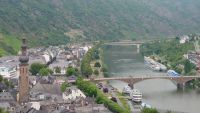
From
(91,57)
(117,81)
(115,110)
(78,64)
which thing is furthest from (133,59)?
(115,110)

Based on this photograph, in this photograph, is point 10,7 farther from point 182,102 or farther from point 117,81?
point 182,102

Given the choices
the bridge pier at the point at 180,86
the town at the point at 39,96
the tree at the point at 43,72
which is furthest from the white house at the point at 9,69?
the bridge pier at the point at 180,86

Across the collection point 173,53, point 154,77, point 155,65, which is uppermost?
point 173,53

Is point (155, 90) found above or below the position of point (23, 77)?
below

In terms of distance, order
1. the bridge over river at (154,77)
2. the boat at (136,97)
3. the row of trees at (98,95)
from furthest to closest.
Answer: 1. the bridge over river at (154,77)
2. the boat at (136,97)
3. the row of trees at (98,95)

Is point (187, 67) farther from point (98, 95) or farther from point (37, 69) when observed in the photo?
point (98, 95)

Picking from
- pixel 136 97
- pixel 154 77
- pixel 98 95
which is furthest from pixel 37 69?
pixel 98 95

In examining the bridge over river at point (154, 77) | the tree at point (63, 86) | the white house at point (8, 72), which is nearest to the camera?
the tree at point (63, 86)

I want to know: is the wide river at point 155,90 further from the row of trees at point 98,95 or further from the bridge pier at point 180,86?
the row of trees at point 98,95
